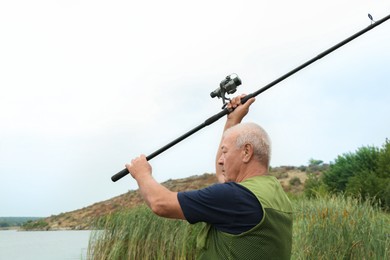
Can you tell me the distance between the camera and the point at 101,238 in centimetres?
777

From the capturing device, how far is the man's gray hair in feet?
8.36

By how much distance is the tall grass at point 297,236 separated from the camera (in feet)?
18.9

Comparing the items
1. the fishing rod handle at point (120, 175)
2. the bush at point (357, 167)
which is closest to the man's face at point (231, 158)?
the fishing rod handle at point (120, 175)

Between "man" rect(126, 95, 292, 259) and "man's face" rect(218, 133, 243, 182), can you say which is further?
"man's face" rect(218, 133, 243, 182)

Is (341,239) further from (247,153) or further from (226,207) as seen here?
(226,207)

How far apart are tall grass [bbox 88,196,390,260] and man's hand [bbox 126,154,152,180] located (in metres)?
3.53

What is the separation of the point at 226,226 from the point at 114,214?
578 cm

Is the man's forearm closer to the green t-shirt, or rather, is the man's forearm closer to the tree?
the green t-shirt

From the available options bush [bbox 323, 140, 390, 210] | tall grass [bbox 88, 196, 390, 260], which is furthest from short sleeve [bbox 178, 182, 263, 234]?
bush [bbox 323, 140, 390, 210]

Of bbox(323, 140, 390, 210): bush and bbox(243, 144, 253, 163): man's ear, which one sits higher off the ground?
bbox(243, 144, 253, 163): man's ear

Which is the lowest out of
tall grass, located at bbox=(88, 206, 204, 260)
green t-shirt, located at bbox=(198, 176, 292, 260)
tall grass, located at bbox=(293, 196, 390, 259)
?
tall grass, located at bbox=(293, 196, 390, 259)

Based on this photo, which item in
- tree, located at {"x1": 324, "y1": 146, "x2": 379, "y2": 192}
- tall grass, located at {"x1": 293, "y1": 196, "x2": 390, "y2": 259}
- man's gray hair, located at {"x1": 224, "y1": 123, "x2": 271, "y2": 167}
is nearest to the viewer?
man's gray hair, located at {"x1": 224, "y1": 123, "x2": 271, "y2": 167}

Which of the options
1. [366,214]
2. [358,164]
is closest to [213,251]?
[366,214]

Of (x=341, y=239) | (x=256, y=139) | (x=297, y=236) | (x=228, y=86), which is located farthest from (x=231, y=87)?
(x=297, y=236)
